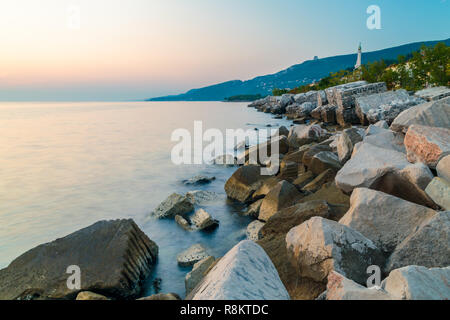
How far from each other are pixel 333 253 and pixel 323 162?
580 cm

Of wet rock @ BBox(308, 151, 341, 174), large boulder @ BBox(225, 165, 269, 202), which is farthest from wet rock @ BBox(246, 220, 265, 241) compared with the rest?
wet rock @ BBox(308, 151, 341, 174)

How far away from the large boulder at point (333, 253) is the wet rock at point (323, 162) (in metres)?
5.20

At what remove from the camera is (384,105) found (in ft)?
68.2

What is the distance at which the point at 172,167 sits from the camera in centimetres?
1783

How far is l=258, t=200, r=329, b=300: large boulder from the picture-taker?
375 cm

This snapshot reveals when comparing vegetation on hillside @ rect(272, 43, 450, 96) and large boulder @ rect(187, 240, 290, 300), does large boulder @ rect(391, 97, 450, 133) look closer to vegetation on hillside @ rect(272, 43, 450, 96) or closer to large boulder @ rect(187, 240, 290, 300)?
large boulder @ rect(187, 240, 290, 300)

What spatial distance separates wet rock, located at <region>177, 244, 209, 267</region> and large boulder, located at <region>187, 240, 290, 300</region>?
3469 mm

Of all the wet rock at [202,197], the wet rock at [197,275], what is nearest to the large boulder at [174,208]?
the wet rock at [202,197]

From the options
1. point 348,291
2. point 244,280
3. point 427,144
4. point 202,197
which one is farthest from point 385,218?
point 202,197

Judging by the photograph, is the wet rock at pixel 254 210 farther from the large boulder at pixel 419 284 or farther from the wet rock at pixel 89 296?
the large boulder at pixel 419 284

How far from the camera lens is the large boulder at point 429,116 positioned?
22.4ft
